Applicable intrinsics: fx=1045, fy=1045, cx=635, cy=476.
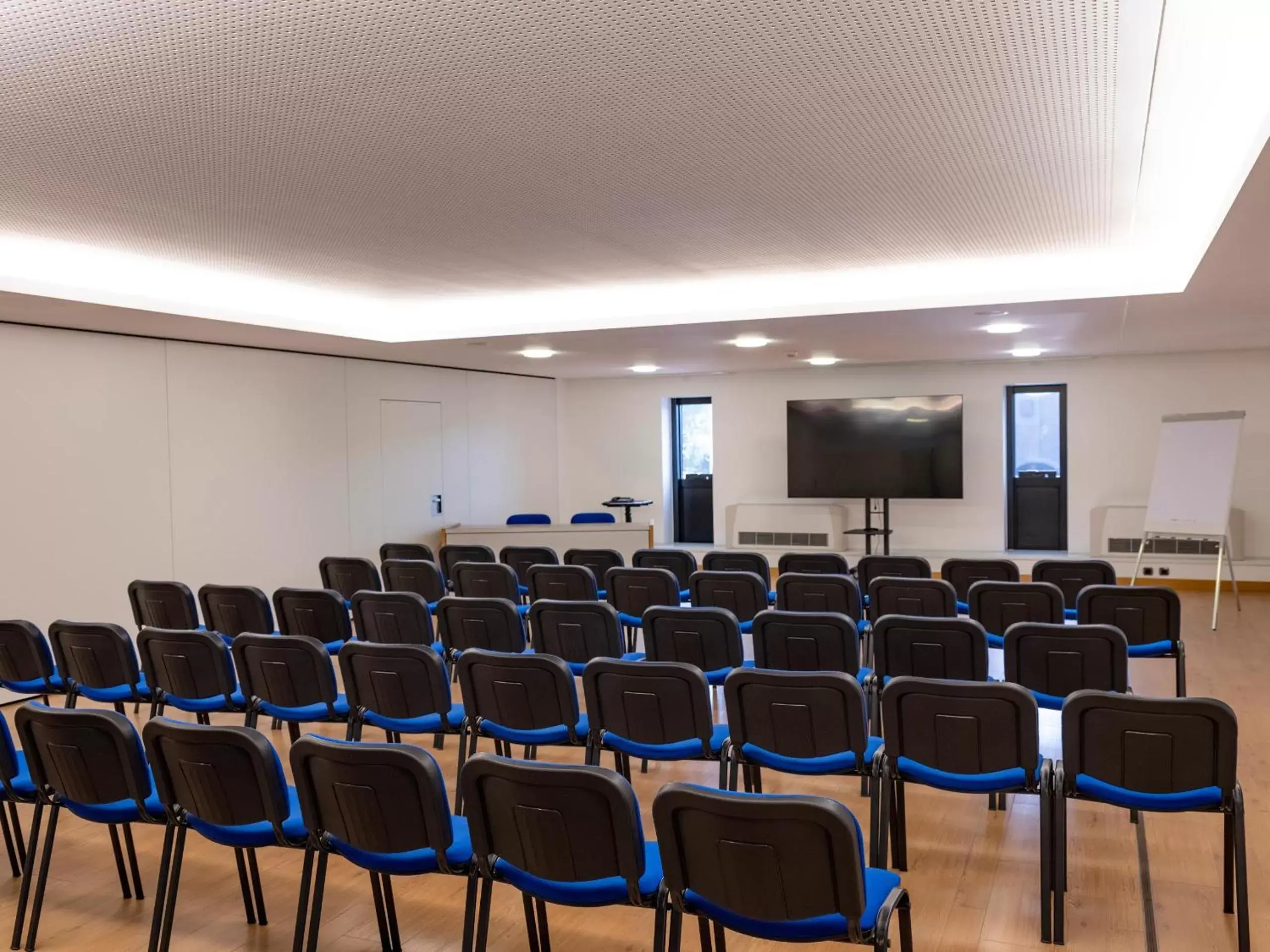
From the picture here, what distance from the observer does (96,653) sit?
514 centimetres

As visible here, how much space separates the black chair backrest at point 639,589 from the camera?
6824 mm

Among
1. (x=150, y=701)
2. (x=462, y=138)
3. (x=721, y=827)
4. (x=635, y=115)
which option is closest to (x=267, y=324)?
(x=150, y=701)

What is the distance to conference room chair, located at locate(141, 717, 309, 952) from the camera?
10.4 ft

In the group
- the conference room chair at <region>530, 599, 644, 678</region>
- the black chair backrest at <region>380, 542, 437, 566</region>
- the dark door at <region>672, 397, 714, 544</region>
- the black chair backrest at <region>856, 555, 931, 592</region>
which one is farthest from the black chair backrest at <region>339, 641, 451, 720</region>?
the dark door at <region>672, 397, 714, 544</region>

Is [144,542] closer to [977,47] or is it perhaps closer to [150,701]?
[150,701]

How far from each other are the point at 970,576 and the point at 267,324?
572 centimetres

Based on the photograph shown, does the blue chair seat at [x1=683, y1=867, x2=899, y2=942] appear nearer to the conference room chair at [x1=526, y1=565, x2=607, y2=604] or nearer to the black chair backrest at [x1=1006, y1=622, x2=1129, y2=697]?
the black chair backrest at [x1=1006, y1=622, x2=1129, y2=697]

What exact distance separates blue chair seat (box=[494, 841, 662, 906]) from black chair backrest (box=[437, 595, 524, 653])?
106 inches

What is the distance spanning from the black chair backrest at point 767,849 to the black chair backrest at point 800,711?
122 cm

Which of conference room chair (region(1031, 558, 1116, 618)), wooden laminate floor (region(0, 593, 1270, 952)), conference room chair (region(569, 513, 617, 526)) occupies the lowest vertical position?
wooden laminate floor (region(0, 593, 1270, 952))

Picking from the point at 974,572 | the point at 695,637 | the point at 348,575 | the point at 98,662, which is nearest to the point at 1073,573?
the point at 974,572

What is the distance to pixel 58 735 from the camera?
3.43 metres

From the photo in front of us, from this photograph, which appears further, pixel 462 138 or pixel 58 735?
pixel 462 138

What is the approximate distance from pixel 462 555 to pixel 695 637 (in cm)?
360
